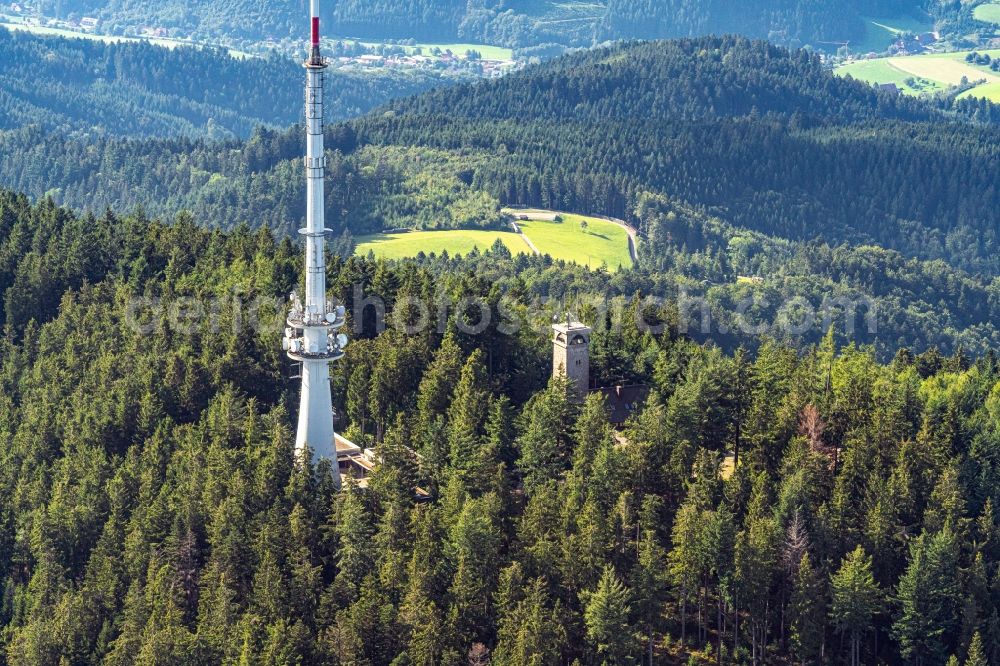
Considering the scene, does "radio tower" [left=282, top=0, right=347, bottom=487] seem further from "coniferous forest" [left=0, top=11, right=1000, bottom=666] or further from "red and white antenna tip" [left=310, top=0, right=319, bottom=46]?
"coniferous forest" [left=0, top=11, right=1000, bottom=666]

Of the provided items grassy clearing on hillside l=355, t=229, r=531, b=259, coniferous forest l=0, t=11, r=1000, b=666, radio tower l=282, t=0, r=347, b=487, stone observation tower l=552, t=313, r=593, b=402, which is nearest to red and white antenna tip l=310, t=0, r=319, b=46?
radio tower l=282, t=0, r=347, b=487

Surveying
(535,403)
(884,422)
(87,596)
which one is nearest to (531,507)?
(535,403)

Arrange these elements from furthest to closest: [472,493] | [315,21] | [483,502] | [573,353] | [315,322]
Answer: [573,353]
[315,322]
[315,21]
[472,493]
[483,502]

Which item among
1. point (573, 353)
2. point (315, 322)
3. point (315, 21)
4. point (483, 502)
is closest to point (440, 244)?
point (573, 353)

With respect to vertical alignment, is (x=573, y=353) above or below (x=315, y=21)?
below

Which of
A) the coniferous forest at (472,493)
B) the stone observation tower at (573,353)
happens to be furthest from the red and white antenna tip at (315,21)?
the stone observation tower at (573,353)

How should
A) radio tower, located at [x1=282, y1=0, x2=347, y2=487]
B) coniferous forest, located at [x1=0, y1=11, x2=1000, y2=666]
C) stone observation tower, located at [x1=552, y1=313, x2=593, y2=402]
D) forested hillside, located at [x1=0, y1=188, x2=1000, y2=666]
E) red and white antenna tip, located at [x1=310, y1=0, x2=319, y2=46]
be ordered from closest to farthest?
1. forested hillside, located at [x1=0, y1=188, x2=1000, y2=666]
2. coniferous forest, located at [x1=0, y1=11, x2=1000, y2=666]
3. red and white antenna tip, located at [x1=310, y1=0, x2=319, y2=46]
4. radio tower, located at [x1=282, y1=0, x2=347, y2=487]
5. stone observation tower, located at [x1=552, y1=313, x2=593, y2=402]

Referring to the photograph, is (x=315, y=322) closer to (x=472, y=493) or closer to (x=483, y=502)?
(x=472, y=493)
